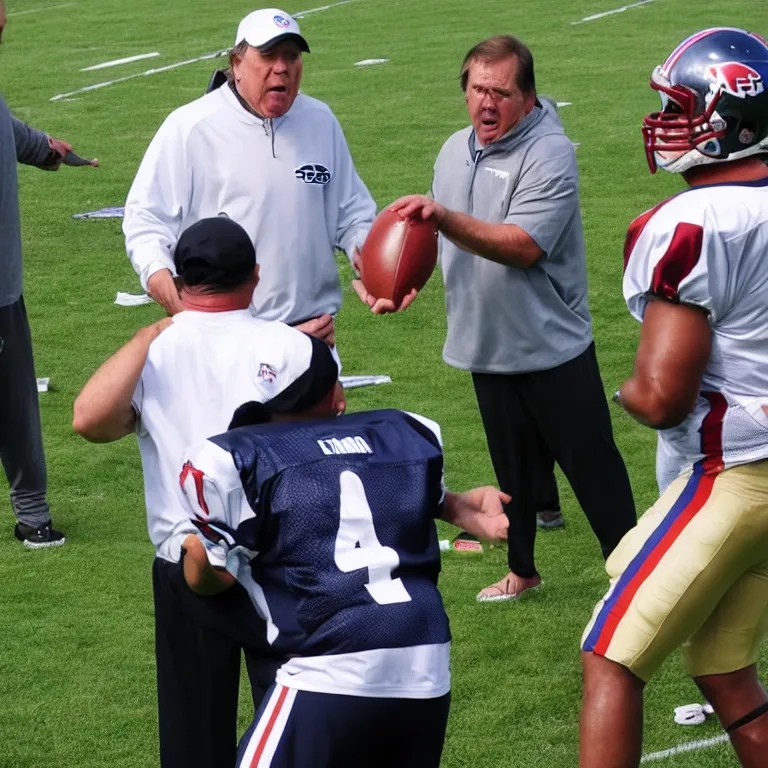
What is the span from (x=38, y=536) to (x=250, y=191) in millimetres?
2172

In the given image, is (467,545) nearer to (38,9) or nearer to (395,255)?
(395,255)

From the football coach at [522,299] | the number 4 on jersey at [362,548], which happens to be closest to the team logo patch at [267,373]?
the number 4 on jersey at [362,548]

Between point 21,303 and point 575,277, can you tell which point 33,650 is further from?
point 575,277

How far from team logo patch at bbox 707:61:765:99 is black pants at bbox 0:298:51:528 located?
343 centimetres

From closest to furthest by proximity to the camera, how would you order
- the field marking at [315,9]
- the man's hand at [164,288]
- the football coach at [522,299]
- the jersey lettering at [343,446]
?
1. the jersey lettering at [343,446]
2. the man's hand at [164,288]
3. the football coach at [522,299]
4. the field marking at [315,9]

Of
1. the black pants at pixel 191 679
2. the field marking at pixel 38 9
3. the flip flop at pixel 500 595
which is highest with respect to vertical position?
the black pants at pixel 191 679

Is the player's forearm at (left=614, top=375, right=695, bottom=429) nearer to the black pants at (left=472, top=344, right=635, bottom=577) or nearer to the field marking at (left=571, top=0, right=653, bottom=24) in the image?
the black pants at (left=472, top=344, right=635, bottom=577)

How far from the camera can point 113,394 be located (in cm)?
363

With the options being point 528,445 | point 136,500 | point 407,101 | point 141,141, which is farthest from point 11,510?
point 407,101

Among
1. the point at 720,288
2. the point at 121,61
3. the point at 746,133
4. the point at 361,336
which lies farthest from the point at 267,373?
the point at 121,61

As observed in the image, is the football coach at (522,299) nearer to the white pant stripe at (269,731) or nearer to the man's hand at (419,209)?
the man's hand at (419,209)

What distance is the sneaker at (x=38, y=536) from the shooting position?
6371mm

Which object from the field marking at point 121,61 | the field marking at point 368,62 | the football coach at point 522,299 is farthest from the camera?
the field marking at point 121,61

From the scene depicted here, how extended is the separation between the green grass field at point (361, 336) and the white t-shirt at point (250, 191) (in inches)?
58.8
